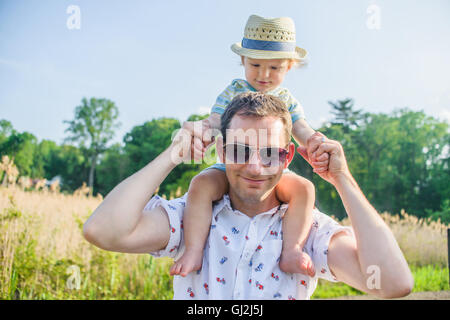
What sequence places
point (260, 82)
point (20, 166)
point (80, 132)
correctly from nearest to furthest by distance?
point (260, 82) < point (20, 166) < point (80, 132)

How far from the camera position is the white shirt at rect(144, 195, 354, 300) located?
2.05m

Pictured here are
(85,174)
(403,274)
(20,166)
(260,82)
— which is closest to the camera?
(403,274)

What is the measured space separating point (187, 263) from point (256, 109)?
3.07 feet

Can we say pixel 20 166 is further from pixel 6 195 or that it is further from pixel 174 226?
pixel 174 226

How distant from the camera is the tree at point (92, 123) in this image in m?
39.7

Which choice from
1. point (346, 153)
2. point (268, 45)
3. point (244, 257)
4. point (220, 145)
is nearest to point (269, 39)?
point (268, 45)

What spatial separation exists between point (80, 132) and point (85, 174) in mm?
5522

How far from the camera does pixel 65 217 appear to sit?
6.18 m

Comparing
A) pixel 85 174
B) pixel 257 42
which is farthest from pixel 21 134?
pixel 257 42

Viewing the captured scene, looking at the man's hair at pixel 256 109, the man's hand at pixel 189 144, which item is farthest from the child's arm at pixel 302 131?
the man's hand at pixel 189 144

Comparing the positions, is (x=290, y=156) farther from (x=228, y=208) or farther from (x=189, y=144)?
(x=189, y=144)

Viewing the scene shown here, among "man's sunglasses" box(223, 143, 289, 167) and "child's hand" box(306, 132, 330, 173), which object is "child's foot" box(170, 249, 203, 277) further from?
"child's hand" box(306, 132, 330, 173)

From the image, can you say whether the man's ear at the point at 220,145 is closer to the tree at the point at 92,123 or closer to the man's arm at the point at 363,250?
the man's arm at the point at 363,250

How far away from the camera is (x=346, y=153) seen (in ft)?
83.7
